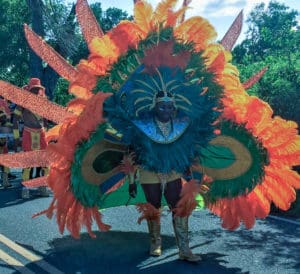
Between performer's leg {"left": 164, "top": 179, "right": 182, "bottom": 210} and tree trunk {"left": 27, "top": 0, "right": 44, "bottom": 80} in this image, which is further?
tree trunk {"left": 27, "top": 0, "right": 44, "bottom": 80}

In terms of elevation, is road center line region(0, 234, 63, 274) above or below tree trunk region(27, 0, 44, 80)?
below

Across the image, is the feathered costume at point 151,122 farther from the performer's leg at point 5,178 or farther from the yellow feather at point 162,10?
the performer's leg at point 5,178

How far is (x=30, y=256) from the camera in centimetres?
546

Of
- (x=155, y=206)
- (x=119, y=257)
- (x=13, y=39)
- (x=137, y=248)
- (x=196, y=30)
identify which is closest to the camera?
(x=196, y=30)

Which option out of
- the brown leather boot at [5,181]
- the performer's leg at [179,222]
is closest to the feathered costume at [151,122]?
the performer's leg at [179,222]

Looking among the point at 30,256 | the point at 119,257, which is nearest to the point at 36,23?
the point at 30,256

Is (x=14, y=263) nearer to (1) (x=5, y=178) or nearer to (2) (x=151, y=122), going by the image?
(2) (x=151, y=122)

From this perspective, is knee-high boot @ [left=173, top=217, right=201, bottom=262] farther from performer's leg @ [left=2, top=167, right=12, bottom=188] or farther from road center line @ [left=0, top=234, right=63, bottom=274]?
performer's leg @ [left=2, top=167, right=12, bottom=188]

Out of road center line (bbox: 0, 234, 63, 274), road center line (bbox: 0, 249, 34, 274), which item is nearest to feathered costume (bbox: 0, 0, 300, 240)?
road center line (bbox: 0, 234, 63, 274)

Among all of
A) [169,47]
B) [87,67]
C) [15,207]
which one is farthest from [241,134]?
[15,207]

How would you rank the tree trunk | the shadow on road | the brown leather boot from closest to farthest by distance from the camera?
the shadow on road
the brown leather boot
the tree trunk

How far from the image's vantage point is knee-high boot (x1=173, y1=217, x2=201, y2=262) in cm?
504

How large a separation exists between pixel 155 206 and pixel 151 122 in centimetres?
90

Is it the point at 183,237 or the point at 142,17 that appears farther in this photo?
the point at 183,237
